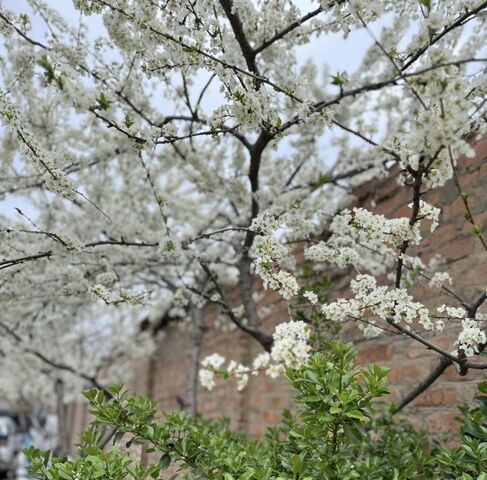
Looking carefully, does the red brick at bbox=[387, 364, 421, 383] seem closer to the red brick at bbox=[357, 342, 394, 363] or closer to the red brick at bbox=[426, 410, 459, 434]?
the red brick at bbox=[357, 342, 394, 363]

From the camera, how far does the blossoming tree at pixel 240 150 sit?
1682mm

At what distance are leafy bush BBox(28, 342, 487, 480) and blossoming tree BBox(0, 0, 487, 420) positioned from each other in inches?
5.8

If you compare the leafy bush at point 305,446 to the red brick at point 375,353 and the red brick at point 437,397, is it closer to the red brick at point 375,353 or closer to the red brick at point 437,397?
the red brick at point 437,397

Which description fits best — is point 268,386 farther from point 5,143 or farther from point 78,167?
point 5,143

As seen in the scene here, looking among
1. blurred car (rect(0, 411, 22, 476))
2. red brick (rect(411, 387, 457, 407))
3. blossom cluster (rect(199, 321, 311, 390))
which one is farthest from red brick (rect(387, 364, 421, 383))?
blurred car (rect(0, 411, 22, 476))

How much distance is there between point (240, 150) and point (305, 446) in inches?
109

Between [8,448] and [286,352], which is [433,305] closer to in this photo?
[286,352]

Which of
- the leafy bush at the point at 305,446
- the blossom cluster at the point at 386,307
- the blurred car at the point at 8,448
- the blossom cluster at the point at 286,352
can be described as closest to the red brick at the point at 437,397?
the leafy bush at the point at 305,446

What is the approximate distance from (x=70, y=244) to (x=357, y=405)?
4.29 ft

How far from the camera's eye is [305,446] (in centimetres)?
165

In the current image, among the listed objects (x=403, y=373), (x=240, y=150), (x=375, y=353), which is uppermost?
(x=240, y=150)

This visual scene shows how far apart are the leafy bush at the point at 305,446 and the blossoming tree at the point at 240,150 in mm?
148

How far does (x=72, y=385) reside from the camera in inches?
463

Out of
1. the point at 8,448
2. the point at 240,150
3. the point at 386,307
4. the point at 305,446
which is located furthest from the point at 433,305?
the point at 8,448
